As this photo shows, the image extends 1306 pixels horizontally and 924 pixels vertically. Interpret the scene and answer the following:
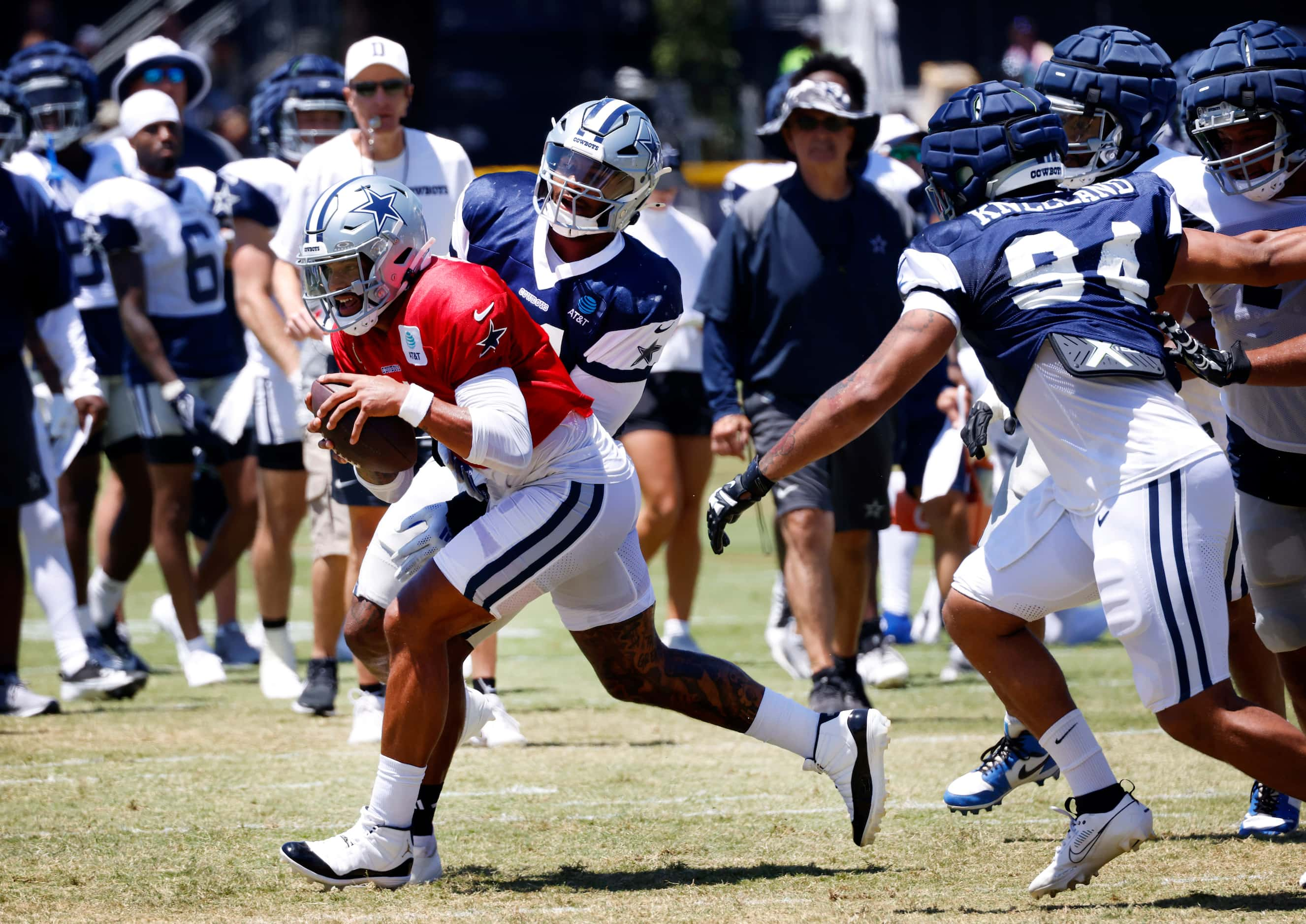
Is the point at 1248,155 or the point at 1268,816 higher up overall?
the point at 1248,155

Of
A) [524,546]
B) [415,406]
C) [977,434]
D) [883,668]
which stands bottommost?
[883,668]

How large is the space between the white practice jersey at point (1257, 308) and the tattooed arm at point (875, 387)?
1.03 m

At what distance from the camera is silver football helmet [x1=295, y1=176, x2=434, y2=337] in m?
4.44

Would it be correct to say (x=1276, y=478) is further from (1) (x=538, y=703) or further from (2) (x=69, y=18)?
(2) (x=69, y=18)

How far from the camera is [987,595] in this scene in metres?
4.35

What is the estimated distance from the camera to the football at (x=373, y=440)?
4371 millimetres

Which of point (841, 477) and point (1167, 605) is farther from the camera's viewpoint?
point (841, 477)

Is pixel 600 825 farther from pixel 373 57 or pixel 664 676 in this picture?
pixel 373 57

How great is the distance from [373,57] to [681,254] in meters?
1.97

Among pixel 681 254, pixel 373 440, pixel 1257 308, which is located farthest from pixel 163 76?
pixel 1257 308

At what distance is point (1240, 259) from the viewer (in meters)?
4.24

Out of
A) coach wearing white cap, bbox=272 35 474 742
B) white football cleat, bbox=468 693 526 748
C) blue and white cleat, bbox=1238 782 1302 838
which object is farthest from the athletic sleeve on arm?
coach wearing white cap, bbox=272 35 474 742

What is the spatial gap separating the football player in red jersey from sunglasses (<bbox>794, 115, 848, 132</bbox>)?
2915 mm

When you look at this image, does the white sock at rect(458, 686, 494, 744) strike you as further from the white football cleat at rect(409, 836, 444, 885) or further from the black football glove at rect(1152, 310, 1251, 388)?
the black football glove at rect(1152, 310, 1251, 388)
